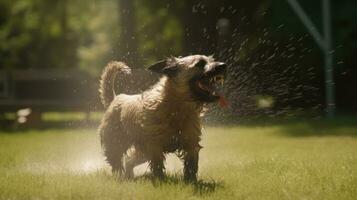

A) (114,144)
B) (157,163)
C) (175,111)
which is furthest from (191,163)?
(114,144)

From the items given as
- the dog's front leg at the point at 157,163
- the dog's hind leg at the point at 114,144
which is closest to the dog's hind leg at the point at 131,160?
the dog's hind leg at the point at 114,144

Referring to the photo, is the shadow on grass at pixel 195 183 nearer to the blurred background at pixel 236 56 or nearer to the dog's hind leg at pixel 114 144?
the dog's hind leg at pixel 114 144

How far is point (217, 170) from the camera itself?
29.7 ft

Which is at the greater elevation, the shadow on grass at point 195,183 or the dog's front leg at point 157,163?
the dog's front leg at point 157,163

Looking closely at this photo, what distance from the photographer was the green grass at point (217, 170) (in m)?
7.09

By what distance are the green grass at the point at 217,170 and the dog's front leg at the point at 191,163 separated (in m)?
0.13

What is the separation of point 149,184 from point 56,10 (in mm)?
27512

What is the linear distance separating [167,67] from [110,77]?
5.55 ft

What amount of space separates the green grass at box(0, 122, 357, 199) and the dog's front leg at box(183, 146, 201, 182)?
132mm

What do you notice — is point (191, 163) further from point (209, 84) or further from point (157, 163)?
point (209, 84)

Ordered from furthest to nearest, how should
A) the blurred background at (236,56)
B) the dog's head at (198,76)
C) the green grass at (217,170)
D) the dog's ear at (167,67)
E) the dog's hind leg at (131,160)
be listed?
the blurred background at (236,56) → the dog's hind leg at (131,160) → the dog's ear at (167,67) → the dog's head at (198,76) → the green grass at (217,170)

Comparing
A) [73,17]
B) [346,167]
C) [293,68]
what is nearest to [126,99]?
[346,167]

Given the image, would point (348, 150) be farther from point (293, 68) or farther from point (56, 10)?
point (56, 10)

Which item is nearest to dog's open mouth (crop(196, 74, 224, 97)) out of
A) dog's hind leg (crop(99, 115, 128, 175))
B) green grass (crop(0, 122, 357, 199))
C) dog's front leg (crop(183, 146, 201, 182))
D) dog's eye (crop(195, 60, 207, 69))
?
dog's eye (crop(195, 60, 207, 69))
